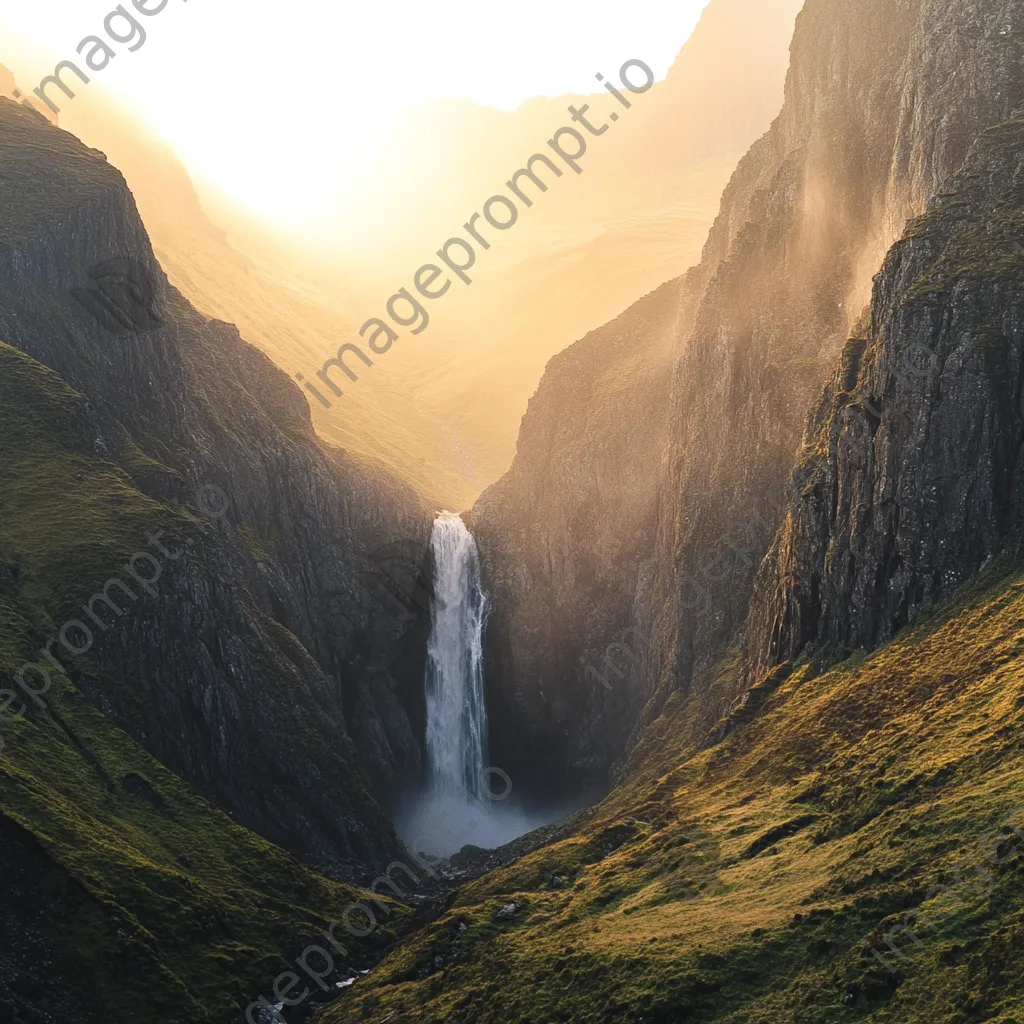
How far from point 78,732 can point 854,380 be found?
232ft

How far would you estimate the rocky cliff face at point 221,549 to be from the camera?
107938mm

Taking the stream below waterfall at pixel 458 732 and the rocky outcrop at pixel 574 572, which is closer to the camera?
the stream below waterfall at pixel 458 732

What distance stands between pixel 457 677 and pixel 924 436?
8627cm

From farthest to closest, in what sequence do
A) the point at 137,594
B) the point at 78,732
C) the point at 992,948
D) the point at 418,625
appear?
the point at 418,625 → the point at 137,594 → the point at 78,732 → the point at 992,948

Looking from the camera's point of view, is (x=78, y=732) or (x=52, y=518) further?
(x=52, y=518)

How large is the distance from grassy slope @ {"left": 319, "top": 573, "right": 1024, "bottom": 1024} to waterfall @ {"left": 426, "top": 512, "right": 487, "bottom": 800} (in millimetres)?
58445

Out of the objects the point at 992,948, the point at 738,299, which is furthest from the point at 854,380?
the point at 992,948

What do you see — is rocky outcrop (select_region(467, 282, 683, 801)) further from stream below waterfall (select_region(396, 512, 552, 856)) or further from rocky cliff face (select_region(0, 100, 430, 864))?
rocky cliff face (select_region(0, 100, 430, 864))

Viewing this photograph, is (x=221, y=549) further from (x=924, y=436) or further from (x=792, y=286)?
(x=924, y=436)

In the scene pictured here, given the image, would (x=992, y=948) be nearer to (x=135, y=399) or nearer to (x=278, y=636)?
(x=278, y=636)

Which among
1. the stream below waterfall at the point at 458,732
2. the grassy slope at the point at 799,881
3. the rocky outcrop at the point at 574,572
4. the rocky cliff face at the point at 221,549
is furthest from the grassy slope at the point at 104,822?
the rocky outcrop at the point at 574,572

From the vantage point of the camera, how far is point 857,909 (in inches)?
2251

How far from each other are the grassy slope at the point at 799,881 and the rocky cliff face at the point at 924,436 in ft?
14.6

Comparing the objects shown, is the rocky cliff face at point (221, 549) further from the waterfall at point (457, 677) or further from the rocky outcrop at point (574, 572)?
the rocky outcrop at point (574, 572)
